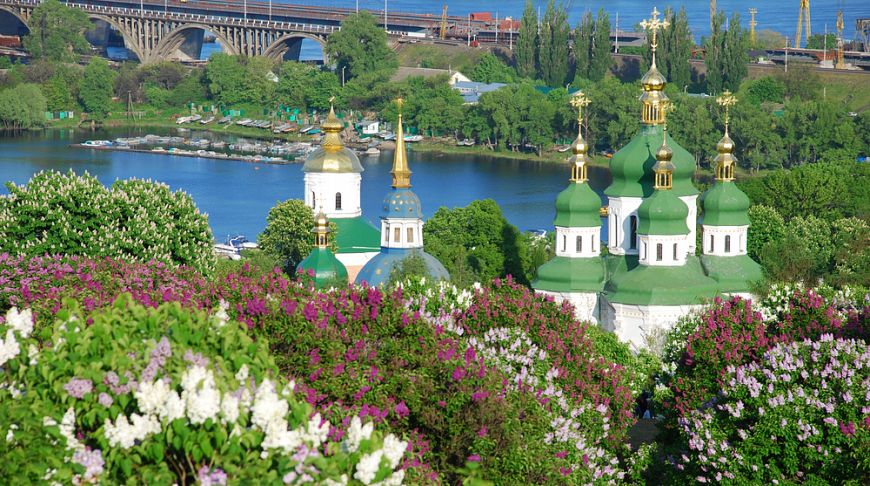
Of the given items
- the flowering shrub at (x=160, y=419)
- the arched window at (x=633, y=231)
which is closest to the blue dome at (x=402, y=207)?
the arched window at (x=633, y=231)

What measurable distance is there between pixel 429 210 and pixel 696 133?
40.1 feet

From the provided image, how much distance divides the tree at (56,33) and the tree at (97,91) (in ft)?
27.7

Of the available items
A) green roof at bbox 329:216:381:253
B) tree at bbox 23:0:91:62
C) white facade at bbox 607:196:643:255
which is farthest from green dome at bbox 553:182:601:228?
tree at bbox 23:0:91:62

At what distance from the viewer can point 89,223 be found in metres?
25.8

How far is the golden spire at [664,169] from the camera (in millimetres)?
29000

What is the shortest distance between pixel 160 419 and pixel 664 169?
62.1 ft

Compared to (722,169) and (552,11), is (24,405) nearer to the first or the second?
(722,169)

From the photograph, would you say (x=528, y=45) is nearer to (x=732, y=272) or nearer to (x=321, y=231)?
(x=321, y=231)

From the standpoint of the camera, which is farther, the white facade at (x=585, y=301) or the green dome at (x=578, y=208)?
the green dome at (x=578, y=208)

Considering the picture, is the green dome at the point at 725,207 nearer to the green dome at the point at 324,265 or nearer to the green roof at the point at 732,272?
the green roof at the point at 732,272

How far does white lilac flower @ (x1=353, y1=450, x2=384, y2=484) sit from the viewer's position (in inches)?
432

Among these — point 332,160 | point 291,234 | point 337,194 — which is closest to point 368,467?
point 337,194

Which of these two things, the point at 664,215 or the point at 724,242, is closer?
the point at 664,215

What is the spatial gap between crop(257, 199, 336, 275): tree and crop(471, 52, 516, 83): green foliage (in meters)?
46.1
